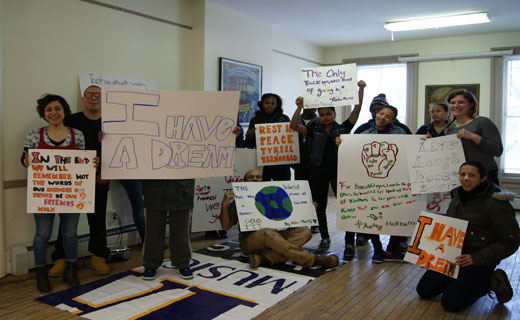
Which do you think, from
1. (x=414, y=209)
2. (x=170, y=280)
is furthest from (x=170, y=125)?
(x=414, y=209)

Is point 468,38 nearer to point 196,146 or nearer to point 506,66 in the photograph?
point 506,66

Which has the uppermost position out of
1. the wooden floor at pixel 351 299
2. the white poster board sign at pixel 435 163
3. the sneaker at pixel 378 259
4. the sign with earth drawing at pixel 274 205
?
the white poster board sign at pixel 435 163

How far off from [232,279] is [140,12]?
2.80 meters

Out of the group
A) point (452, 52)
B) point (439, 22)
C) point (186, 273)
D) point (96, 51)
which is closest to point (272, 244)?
point (186, 273)

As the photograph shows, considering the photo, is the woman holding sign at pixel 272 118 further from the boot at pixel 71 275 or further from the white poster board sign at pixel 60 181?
the boot at pixel 71 275

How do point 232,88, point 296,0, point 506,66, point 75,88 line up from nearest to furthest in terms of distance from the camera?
point 75,88 < point 296,0 < point 232,88 < point 506,66

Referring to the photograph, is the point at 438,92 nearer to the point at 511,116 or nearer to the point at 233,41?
the point at 511,116

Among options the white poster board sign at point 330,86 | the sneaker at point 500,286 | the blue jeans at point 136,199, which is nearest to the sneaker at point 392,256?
the sneaker at point 500,286

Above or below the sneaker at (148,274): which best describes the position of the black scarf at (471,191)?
above

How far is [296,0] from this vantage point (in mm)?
4871

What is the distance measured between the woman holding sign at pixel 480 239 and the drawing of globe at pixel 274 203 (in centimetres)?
128

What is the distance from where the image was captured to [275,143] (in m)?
4.15

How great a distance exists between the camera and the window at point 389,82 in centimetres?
722

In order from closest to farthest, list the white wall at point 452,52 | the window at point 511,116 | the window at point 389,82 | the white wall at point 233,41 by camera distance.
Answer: the white wall at point 233,41
the window at point 511,116
the white wall at point 452,52
the window at point 389,82
